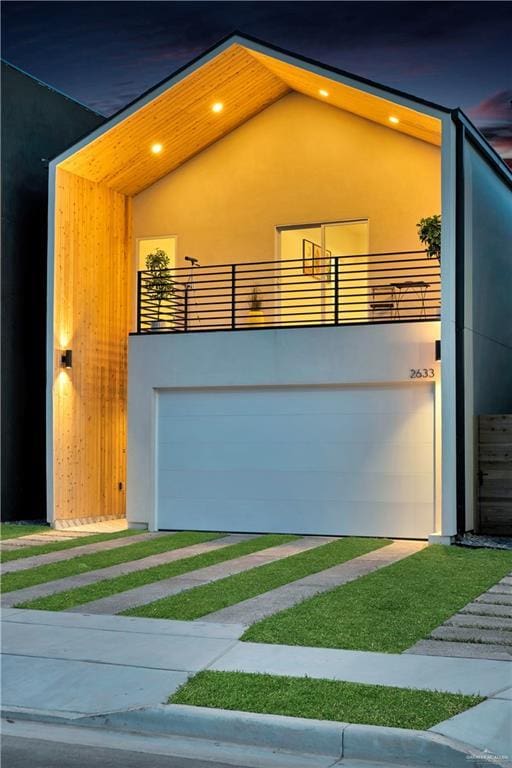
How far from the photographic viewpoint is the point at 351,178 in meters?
17.6

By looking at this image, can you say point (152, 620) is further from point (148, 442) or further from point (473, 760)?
point (148, 442)

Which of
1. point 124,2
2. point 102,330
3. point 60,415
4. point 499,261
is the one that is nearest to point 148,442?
point 60,415

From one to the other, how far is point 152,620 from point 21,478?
1021cm

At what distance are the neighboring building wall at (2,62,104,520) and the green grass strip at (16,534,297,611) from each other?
550cm

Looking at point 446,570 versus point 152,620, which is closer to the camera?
point 152,620

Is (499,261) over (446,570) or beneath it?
over

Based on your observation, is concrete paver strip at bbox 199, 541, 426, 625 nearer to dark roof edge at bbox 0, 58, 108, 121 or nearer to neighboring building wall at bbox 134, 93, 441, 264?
neighboring building wall at bbox 134, 93, 441, 264

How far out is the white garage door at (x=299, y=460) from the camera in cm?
1522

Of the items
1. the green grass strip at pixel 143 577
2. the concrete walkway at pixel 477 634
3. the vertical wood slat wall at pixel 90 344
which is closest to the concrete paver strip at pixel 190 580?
the green grass strip at pixel 143 577

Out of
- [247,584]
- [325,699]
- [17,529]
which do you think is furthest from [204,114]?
[325,699]

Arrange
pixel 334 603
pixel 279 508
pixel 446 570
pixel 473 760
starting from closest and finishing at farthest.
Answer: pixel 473 760 → pixel 334 603 → pixel 446 570 → pixel 279 508

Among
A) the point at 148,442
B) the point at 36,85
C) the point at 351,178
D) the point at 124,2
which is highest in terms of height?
the point at 124,2

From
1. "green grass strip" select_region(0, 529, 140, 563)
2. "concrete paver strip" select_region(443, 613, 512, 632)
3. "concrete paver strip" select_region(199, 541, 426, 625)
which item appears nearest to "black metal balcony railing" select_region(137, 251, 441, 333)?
"green grass strip" select_region(0, 529, 140, 563)

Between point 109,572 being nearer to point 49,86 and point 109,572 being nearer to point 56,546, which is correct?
point 56,546
